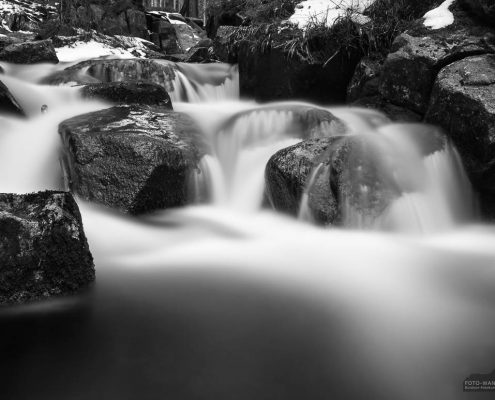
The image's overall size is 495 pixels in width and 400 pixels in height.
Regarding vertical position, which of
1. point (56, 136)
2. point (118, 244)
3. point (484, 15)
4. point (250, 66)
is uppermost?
point (484, 15)

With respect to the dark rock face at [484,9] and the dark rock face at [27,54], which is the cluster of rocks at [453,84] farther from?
the dark rock face at [27,54]

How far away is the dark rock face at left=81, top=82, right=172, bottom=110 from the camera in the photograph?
6449 millimetres

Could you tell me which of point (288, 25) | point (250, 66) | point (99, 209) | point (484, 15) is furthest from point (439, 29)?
point (99, 209)

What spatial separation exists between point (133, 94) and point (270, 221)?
11.1 feet

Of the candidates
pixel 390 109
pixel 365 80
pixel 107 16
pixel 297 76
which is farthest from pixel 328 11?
pixel 107 16

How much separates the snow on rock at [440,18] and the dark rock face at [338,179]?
100 inches

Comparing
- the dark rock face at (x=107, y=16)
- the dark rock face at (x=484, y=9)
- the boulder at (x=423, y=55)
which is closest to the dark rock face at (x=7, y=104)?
the boulder at (x=423, y=55)

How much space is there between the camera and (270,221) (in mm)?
4523

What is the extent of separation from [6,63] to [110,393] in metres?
10.3

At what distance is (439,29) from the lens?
18.4 ft

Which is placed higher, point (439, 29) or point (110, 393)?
point (439, 29)

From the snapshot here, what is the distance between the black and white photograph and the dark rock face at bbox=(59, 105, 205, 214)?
22 mm

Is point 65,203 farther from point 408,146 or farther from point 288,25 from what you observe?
point 288,25

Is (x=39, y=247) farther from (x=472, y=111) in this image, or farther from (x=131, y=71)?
(x=131, y=71)
